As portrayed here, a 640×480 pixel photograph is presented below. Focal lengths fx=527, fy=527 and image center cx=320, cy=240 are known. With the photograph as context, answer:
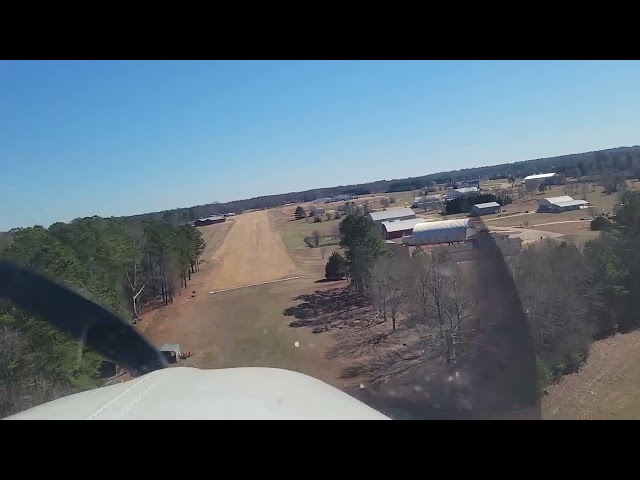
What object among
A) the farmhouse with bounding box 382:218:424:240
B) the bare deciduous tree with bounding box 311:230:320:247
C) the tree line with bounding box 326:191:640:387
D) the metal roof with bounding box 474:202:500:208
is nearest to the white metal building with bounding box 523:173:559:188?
the metal roof with bounding box 474:202:500:208

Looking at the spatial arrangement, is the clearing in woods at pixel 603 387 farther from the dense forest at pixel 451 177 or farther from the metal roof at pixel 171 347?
the dense forest at pixel 451 177

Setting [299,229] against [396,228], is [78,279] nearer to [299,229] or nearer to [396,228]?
[396,228]

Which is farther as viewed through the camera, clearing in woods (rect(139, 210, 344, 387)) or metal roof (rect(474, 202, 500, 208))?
metal roof (rect(474, 202, 500, 208))

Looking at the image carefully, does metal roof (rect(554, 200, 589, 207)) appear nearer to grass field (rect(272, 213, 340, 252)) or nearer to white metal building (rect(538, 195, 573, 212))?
white metal building (rect(538, 195, 573, 212))

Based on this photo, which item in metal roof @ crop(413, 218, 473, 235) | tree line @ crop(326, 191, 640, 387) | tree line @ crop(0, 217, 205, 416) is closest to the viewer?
tree line @ crop(0, 217, 205, 416)

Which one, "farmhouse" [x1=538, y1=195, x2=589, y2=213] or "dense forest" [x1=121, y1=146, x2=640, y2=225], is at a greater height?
"dense forest" [x1=121, y1=146, x2=640, y2=225]
